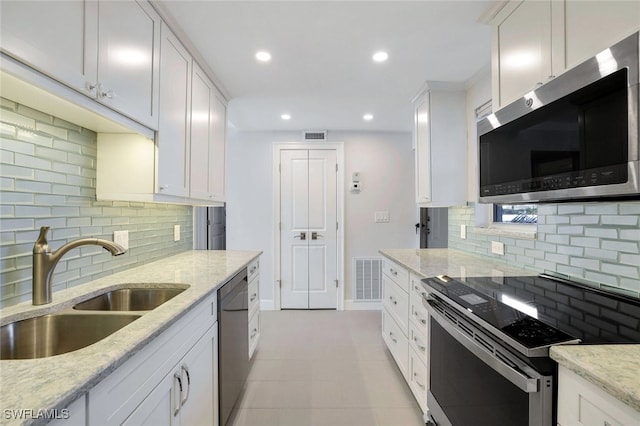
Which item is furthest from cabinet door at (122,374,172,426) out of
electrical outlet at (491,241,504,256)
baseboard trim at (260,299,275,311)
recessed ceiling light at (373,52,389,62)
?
baseboard trim at (260,299,275,311)

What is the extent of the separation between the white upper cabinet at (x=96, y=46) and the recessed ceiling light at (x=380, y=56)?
1406 mm

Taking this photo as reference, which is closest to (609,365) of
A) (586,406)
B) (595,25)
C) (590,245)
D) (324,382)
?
(586,406)

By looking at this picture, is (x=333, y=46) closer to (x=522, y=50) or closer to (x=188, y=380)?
A: (x=522, y=50)

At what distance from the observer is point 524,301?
1.18 metres

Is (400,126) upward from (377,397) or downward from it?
upward

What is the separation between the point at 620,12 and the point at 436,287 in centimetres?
125

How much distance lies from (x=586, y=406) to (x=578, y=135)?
2.75 feet

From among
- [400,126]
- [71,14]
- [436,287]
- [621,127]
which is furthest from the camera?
[400,126]

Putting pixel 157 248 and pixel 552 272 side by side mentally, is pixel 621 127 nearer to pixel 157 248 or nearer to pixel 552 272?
pixel 552 272

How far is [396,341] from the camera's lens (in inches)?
93.9

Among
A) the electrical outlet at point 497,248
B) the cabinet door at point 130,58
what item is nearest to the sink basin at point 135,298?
the cabinet door at point 130,58

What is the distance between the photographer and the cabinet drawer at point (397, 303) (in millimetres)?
2123

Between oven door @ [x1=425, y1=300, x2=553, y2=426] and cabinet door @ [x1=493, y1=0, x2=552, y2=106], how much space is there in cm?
114

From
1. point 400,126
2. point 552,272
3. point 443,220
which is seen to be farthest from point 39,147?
point 443,220
